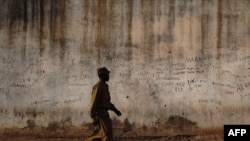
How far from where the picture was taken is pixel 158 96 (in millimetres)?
17703

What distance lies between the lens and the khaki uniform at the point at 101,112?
1409cm

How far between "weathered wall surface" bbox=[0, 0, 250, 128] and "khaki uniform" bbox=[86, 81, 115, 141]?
3.50 metres

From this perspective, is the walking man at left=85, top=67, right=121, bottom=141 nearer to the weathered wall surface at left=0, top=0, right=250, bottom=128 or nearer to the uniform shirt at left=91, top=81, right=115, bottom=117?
the uniform shirt at left=91, top=81, right=115, bottom=117

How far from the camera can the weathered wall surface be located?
693 inches

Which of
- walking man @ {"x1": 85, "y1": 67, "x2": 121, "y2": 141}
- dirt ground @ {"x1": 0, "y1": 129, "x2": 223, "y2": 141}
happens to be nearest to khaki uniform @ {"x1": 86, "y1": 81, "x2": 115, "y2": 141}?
walking man @ {"x1": 85, "y1": 67, "x2": 121, "y2": 141}

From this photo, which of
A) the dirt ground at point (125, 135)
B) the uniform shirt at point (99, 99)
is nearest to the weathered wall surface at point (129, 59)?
the dirt ground at point (125, 135)

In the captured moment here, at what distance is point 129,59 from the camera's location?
17781mm

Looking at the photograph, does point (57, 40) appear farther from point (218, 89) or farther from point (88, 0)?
point (218, 89)

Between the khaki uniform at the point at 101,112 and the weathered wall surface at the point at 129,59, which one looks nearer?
the khaki uniform at the point at 101,112

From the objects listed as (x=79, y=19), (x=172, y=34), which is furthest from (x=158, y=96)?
(x=79, y=19)

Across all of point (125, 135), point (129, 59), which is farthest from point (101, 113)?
point (129, 59)

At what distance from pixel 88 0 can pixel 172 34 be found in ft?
7.11

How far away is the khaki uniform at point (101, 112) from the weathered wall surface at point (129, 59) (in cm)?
350

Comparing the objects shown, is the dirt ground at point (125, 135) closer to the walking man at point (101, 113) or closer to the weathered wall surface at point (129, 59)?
the weathered wall surface at point (129, 59)
